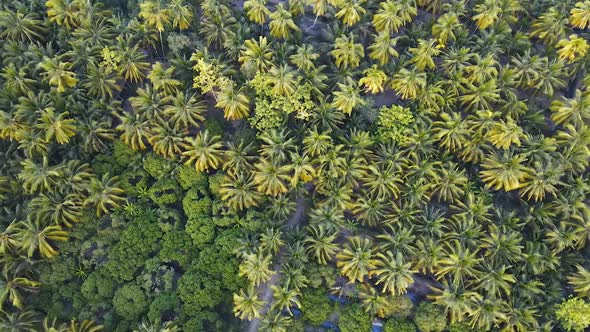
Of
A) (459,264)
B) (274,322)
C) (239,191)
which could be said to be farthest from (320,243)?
(459,264)

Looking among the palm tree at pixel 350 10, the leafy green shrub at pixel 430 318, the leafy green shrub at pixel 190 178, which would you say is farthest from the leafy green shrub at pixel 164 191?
the leafy green shrub at pixel 430 318

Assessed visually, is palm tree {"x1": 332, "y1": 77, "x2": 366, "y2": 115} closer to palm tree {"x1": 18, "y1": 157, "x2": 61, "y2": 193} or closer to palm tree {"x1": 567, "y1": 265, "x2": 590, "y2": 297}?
palm tree {"x1": 567, "y1": 265, "x2": 590, "y2": 297}

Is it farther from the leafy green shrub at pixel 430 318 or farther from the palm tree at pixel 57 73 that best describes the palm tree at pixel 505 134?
the palm tree at pixel 57 73

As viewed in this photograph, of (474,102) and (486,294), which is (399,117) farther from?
(486,294)

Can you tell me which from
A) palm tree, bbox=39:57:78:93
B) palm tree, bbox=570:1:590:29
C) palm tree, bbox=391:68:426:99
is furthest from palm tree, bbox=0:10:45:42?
palm tree, bbox=570:1:590:29

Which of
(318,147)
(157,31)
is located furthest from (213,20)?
(318,147)

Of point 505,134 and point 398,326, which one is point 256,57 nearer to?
point 505,134
